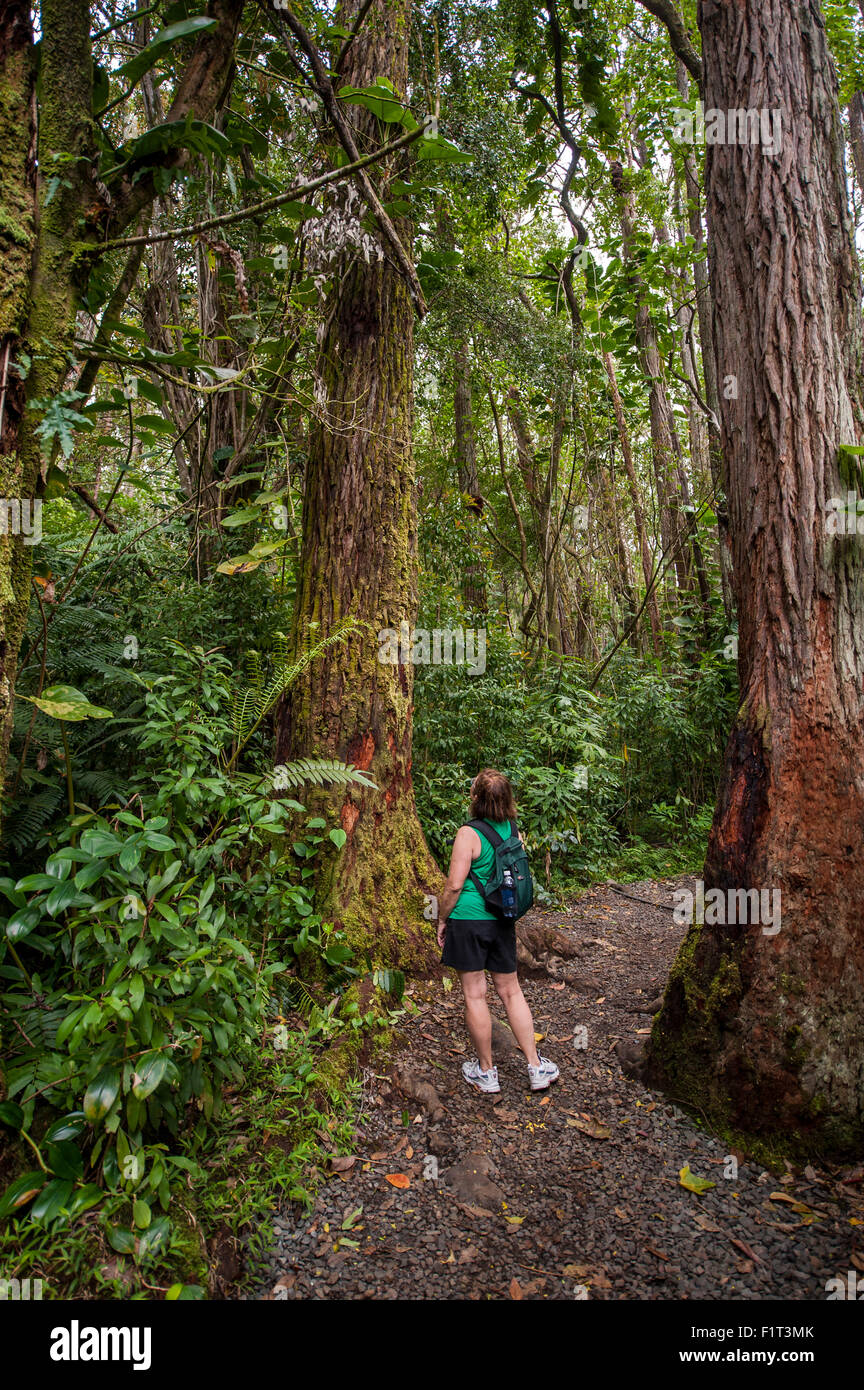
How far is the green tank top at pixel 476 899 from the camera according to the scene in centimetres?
312

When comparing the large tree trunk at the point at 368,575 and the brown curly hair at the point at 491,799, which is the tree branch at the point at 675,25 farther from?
the brown curly hair at the point at 491,799

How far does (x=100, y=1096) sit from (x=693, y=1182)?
6.51 ft

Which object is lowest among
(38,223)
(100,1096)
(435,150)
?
(100,1096)

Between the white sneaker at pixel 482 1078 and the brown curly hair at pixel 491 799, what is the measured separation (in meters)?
1.08

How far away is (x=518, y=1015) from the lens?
3.15 m

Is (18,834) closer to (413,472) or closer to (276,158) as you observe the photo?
(413,472)

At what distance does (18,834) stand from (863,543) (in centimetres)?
336

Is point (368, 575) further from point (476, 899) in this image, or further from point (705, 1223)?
point (705, 1223)

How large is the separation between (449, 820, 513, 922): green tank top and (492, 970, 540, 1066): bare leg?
11.3 inches

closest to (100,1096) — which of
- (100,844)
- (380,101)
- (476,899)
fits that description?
(100,844)

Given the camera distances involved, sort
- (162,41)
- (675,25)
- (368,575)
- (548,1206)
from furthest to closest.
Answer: (675,25)
(368,575)
(548,1206)
(162,41)

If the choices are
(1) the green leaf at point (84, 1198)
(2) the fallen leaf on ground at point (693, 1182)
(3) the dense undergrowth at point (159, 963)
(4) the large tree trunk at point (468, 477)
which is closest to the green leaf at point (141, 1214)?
(3) the dense undergrowth at point (159, 963)

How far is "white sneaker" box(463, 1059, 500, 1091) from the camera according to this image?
3.04 metres

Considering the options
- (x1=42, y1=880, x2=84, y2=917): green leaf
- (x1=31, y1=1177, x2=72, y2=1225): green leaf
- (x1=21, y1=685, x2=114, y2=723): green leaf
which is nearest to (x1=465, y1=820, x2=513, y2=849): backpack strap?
(x1=42, y1=880, x2=84, y2=917): green leaf
